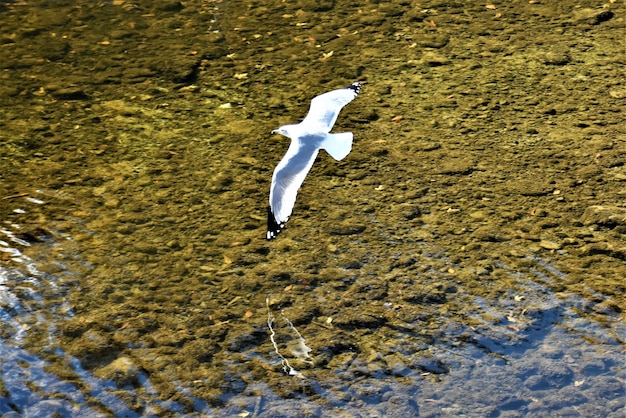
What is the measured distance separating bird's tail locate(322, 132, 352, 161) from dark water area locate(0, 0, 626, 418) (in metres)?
0.16

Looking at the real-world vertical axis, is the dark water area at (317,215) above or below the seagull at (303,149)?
below

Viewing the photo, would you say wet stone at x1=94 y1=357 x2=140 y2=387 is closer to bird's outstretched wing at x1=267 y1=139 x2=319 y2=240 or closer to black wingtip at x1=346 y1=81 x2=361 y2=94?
bird's outstretched wing at x1=267 y1=139 x2=319 y2=240

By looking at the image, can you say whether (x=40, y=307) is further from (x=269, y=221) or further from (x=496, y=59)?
(x=496, y=59)

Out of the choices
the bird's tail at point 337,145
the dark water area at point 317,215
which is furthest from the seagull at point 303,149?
the dark water area at point 317,215

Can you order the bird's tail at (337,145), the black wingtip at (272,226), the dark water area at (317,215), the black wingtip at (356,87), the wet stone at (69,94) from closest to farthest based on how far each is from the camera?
1. the dark water area at (317,215)
2. the black wingtip at (272,226)
3. the bird's tail at (337,145)
4. the black wingtip at (356,87)
5. the wet stone at (69,94)

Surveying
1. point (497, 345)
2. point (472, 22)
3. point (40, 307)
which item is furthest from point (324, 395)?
point (472, 22)

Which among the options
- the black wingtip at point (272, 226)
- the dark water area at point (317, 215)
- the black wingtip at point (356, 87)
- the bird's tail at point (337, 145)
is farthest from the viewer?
the black wingtip at point (356, 87)

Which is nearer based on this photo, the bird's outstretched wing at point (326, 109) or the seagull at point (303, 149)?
the seagull at point (303, 149)

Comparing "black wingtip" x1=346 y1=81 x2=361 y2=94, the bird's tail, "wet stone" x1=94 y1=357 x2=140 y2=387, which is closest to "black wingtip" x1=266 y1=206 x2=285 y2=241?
the bird's tail

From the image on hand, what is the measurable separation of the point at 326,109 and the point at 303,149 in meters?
0.30

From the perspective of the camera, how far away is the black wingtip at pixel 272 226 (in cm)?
249

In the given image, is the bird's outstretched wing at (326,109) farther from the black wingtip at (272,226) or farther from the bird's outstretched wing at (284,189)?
the black wingtip at (272,226)

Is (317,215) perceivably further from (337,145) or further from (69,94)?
(69,94)

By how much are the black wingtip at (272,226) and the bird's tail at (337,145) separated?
1.05 ft
